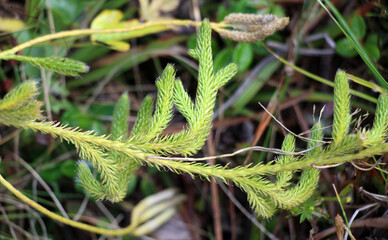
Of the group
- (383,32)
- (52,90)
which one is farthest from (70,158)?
(383,32)

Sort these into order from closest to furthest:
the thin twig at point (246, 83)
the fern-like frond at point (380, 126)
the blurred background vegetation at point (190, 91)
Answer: the fern-like frond at point (380, 126), the blurred background vegetation at point (190, 91), the thin twig at point (246, 83)

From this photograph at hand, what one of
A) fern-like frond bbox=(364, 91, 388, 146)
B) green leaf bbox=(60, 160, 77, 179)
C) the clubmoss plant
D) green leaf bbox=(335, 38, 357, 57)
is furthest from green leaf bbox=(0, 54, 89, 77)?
green leaf bbox=(335, 38, 357, 57)

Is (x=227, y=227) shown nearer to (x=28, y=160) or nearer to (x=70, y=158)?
(x=70, y=158)

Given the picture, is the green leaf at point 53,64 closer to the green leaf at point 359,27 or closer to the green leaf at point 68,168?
the green leaf at point 68,168

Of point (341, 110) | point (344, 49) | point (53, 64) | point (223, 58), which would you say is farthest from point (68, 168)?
point (344, 49)

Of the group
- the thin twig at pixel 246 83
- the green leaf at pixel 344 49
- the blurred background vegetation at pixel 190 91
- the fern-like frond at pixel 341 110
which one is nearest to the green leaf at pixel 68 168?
the blurred background vegetation at pixel 190 91

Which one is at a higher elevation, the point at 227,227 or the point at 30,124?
the point at 30,124

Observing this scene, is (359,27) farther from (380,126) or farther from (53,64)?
(53,64)
